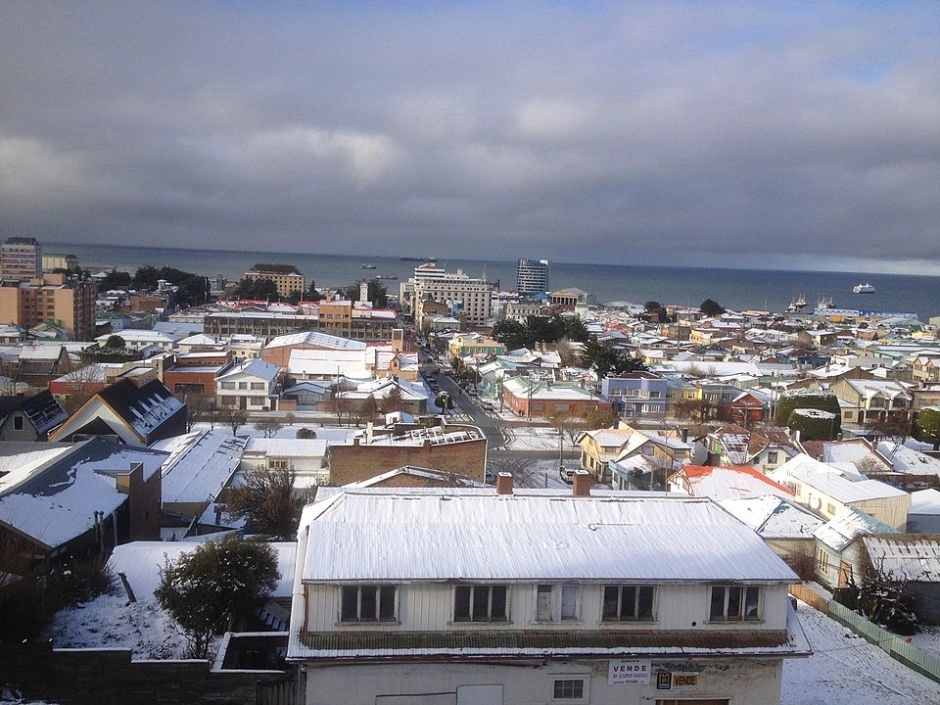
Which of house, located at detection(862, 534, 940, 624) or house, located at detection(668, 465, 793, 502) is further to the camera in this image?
house, located at detection(668, 465, 793, 502)

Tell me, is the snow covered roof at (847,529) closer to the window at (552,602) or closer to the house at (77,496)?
the window at (552,602)

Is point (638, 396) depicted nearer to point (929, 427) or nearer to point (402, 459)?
point (929, 427)

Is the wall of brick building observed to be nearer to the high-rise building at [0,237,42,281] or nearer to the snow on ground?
the snow on ground

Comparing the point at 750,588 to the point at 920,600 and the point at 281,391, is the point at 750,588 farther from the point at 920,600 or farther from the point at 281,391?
the point at 281,391

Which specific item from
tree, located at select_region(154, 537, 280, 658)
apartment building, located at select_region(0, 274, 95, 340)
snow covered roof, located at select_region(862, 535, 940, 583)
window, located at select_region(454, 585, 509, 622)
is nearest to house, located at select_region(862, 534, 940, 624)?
snow covered roof, located at select_region(862, 535, 940, 583)

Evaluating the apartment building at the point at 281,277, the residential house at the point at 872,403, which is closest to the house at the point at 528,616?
the residential house at the point at 872,403

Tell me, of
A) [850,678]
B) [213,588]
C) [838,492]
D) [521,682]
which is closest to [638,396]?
[838,492]
